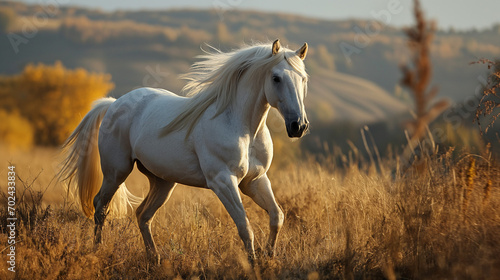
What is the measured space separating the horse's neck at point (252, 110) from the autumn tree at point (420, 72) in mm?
2207

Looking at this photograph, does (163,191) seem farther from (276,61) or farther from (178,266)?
(276,61)

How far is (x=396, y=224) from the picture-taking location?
4.50 metres

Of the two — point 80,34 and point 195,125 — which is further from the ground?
point 80,34

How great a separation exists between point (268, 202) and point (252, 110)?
881mm

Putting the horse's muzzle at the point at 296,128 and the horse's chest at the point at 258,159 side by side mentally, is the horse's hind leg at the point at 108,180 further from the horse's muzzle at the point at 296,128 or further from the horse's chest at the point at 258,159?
the horse's muzzle at the point at 296,128

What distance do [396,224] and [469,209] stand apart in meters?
0.62

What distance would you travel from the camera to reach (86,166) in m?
6.11

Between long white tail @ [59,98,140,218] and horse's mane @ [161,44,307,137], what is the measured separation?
5.11ft

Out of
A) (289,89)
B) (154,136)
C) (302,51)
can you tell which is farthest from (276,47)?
(154,136)

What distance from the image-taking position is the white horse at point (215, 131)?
14.4 feet

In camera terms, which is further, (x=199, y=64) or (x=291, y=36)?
(x=291, y=36)

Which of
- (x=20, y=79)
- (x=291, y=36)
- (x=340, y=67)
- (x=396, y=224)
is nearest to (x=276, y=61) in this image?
(x=396, y=224)

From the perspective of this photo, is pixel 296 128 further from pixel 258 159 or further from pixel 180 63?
pixel 180 63

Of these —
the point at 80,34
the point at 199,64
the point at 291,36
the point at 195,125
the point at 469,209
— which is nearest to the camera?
the point at 469,209
